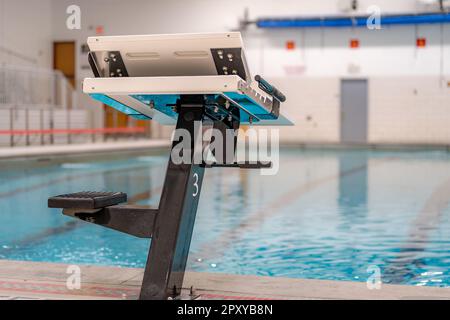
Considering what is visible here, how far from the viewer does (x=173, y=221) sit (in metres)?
2.38

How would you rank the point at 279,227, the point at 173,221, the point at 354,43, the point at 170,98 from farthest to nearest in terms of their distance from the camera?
the point at 354,43 < the point at 279,227 < the point at 170,98 < the point at 173,221

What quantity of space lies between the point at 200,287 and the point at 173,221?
0.51m

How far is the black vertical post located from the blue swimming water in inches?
59.4

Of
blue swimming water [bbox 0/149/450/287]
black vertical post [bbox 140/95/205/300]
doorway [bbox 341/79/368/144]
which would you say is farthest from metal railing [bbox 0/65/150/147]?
black vertical post [bbox 140/95/205/300]

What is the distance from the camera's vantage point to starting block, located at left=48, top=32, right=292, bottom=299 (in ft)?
7.27

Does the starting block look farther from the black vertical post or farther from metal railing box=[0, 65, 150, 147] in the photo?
metal railing box=[0, 65, 150, 147]

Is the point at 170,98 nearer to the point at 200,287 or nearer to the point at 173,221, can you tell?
the point at 173,221

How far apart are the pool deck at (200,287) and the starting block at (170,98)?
0.93ft

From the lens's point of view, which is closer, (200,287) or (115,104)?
(115,104)

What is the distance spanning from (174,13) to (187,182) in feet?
63.2

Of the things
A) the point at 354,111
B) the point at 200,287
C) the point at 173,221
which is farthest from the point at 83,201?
the point at 354,111

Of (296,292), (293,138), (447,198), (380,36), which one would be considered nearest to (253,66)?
(293,138)

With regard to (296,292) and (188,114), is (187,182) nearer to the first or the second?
(188,114)

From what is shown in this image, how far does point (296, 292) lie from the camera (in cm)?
270
